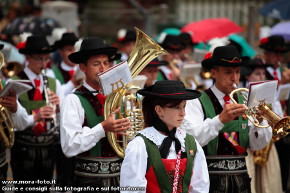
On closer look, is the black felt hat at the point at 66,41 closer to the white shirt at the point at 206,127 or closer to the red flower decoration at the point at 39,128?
the red flower decoration at the point at 39,128

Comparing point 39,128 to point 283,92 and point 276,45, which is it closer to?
point 283,92

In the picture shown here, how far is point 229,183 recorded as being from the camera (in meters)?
6.12

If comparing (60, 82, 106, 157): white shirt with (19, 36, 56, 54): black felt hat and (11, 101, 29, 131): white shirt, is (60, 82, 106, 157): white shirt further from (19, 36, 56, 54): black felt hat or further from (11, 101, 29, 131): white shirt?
(19, 36, 56, 54): black felt hat

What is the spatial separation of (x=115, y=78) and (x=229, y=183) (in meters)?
1.52

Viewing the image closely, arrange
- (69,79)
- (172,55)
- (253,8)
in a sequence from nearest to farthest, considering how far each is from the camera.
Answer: (69,79) < (172,55) < (253,8)

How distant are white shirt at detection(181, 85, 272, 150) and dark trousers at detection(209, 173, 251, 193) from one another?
39cm

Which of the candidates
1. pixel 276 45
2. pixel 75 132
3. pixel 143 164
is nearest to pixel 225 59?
pixel 75 132

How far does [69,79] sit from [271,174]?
3455mm

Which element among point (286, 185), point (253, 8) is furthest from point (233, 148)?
point (253, 8)

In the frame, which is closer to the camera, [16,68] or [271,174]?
[271,174]

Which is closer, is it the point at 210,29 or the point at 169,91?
the point at 169,91

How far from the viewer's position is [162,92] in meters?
4.73

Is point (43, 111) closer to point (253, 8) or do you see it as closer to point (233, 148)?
point (233, 148)

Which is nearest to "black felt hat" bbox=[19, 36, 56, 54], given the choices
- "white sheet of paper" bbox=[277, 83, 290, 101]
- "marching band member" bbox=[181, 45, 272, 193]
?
"marching band member" bbox=[181, 45, 272, 193]
